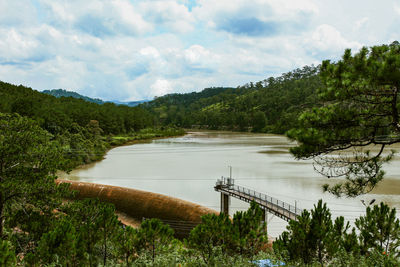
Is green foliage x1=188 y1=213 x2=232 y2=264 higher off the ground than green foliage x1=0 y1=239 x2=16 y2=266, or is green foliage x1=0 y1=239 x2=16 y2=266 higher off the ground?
green foliage x1=0 y1=239 x2=16 y2=266

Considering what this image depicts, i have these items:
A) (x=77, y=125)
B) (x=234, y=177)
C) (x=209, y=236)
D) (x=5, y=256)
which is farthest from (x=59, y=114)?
(x=5, y=256)

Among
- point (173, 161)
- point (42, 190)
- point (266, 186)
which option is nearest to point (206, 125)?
point (173, 161)

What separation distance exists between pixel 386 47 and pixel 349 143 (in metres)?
→ 1.69

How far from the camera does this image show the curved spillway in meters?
13.7

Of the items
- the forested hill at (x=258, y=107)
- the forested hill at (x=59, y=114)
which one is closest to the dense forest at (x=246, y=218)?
the forested hill at (x=59, y=114)

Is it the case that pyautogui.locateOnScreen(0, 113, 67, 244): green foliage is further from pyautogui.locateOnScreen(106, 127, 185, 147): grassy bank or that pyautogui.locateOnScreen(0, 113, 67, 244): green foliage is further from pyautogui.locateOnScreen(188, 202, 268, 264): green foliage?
pyautogui.locateOnScreen(106, 127, 185, 147): grassy bank

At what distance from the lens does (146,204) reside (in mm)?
15586

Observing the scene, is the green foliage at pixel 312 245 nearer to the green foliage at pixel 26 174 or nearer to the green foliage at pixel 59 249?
the green foliage at pixel 59 249

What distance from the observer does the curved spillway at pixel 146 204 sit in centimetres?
1373

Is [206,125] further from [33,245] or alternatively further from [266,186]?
[33,245]

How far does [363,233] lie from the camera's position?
571cm

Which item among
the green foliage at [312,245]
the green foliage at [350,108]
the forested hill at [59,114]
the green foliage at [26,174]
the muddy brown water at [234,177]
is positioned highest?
the forested hill at [59,114]

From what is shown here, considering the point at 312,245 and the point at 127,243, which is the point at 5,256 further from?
the point at 312,245

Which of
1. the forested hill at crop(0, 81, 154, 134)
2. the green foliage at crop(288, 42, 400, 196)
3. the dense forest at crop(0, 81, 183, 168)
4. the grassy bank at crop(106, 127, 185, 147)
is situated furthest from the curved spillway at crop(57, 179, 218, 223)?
the grassy bank at crop(106, 127, 185, 147)
